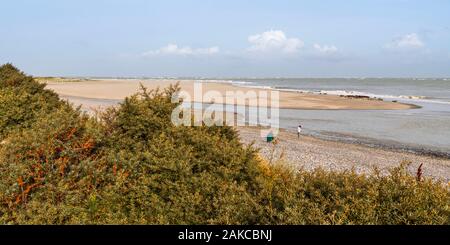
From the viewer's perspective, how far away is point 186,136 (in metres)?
7.74

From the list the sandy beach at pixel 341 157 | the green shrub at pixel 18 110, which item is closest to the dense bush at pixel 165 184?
the green shrub at pixel 18 110

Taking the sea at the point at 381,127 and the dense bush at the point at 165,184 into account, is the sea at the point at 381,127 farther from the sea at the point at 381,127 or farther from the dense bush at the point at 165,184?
the dense bush at the point at 165,184

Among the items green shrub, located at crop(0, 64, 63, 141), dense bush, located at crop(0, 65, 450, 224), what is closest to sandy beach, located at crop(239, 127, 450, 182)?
green shrub, located at crop(0, 64, 63, 141)

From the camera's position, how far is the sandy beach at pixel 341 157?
1785 cm

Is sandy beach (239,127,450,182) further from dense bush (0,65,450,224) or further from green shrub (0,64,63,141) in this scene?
dense bush (0,65,450,224)

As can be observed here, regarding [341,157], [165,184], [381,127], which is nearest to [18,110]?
[165,184]

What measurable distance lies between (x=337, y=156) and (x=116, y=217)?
1649 centimetres

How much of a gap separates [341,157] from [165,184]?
51.1 ft

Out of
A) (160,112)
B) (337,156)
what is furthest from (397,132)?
(160,112)

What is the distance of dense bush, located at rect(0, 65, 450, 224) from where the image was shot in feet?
14.3

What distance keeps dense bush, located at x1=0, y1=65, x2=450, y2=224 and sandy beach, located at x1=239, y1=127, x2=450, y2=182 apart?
8.84 meters

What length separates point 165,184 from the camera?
6.46 m

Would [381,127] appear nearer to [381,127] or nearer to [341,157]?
[381,127]

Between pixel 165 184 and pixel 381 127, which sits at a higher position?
pixel 165 184
